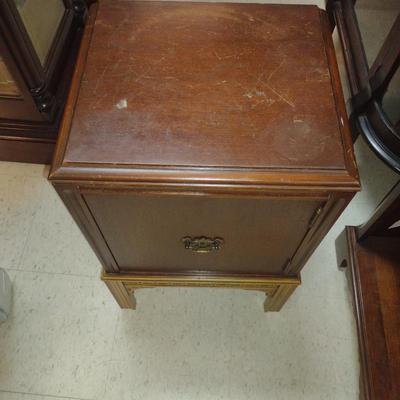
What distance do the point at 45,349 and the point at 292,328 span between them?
0.76 metres

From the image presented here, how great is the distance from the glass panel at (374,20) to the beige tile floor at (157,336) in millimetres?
629

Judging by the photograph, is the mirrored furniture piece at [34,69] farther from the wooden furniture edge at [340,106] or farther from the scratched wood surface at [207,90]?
the wooden furniture edge at [340,106]

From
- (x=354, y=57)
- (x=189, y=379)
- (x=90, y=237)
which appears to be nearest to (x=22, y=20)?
(x=90, y=237)

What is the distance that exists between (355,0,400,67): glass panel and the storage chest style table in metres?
0.24

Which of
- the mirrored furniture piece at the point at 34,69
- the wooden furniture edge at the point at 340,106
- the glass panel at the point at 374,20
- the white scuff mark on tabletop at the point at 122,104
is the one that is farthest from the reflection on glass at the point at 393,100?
the mirrored furniture piece at the point at 34,69

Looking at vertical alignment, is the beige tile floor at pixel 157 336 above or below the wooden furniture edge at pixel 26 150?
below

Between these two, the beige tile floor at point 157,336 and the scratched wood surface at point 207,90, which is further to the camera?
the beige tile floor at point 157,336

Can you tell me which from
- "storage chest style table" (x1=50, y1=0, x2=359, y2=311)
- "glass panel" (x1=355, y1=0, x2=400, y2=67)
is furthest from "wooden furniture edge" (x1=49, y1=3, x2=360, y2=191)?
"glass panel" (x1=355, y1=0, x2=400, y2=67)

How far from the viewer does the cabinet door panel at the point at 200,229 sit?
0.67 m

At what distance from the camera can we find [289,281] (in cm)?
94

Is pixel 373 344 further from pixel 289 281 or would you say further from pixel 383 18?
pixel 383 18

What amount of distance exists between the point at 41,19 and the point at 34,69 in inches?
7.3

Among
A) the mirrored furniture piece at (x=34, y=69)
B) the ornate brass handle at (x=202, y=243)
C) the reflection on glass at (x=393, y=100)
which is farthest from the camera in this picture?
the mirrored furniture piece at (x=34, y=69)

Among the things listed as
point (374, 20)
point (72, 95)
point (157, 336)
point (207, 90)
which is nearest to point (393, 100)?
point (374, 20)
